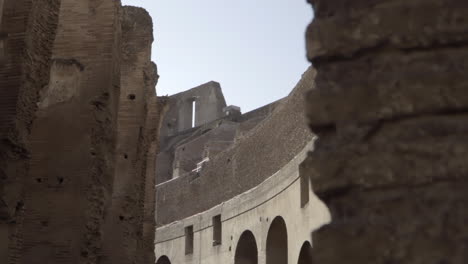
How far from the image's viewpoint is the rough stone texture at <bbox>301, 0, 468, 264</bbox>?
2.49 meters

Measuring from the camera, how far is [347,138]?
2715 mm

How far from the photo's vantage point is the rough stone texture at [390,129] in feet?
8.16

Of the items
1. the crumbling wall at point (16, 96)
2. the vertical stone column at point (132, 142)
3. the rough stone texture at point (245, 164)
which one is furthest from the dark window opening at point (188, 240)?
the crumbling wall at point (16, 96)

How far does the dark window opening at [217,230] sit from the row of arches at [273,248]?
5.13 ft

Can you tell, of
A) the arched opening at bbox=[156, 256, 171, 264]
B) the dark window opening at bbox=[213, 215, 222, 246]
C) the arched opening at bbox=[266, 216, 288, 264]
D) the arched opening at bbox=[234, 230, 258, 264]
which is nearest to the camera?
the arched opening at bbox=[266, 216, 288, 264]

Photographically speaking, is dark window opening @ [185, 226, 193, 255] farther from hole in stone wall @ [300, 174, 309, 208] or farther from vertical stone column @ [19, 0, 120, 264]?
vertical stone column @ [19, 0, 120, 264]

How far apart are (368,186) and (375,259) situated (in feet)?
0.85

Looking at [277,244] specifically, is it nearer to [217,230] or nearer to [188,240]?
[217,230]

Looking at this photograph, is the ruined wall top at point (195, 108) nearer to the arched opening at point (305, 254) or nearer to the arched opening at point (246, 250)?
the arched opening at point (246, 250)

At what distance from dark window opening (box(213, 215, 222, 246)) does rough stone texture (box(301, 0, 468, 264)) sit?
70.1ft

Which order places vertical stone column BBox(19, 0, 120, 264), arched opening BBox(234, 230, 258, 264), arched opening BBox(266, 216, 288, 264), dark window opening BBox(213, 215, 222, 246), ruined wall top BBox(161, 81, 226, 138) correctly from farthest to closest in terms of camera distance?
ruined wall top BBox(161, 81, 226, 138) < dark window opening BBox(213, 215, 222, 246) < arched opening BBox(234, 230, 258, 264) < arched opening BBox(266, 216, 288, 264) < vertical stone column BBox(19, 0, 120, 264)

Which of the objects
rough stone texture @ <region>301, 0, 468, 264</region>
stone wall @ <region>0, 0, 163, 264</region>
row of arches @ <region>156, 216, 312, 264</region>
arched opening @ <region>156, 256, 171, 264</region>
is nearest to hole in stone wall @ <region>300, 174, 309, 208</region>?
row of arches @ <region>156, 216, 312, 264</region>

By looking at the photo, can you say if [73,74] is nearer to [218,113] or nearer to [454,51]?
[454,51]

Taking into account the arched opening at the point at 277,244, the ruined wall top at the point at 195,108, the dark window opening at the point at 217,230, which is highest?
the ruined wall top at the point at 195,108
